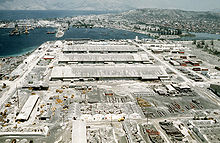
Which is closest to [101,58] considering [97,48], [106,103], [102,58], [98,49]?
[102,58]

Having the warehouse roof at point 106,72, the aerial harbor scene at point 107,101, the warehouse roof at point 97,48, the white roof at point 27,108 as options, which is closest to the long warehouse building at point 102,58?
the aerial harbor scene at point 107,101

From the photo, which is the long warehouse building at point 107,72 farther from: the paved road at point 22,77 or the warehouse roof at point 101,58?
the warehouse roof at point 101,58

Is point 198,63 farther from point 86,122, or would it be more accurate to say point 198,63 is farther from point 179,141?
point 86,122

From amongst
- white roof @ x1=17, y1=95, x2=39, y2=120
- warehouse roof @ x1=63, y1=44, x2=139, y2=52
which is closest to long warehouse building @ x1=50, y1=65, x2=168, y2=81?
white roof @ x1=17, y1=95, x2=39, y2=120

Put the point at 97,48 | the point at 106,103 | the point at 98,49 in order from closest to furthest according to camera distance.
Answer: the point at 106,103, the point at 98,49, the point at 97,48

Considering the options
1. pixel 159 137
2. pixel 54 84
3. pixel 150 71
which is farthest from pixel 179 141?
pixel 54 84

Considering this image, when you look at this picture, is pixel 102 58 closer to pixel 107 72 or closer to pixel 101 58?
pixel 101 58

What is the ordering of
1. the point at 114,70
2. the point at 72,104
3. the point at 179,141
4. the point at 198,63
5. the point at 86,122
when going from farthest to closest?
1. the point at 198,63
2. the point at 114,70
3. the point at 72,104
4. the point at 86,122
5. the point at 179,141

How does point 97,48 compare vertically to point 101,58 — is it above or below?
above
